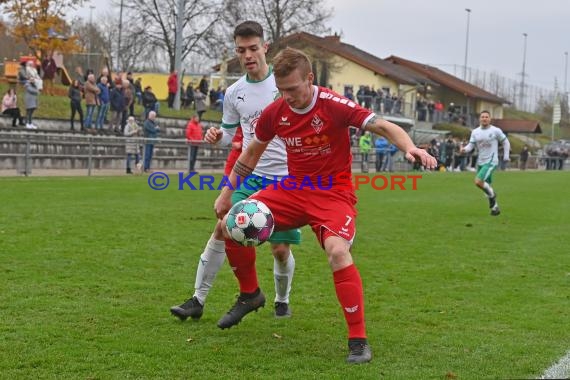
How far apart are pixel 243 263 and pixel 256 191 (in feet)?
1.81

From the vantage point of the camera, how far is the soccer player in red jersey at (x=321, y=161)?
555 cm

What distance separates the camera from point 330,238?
5.62 meters

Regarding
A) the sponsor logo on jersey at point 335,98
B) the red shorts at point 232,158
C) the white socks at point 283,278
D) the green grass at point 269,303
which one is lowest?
the green grass at point 269,303

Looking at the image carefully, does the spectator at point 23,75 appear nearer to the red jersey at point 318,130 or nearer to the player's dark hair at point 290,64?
the red jersey at point 318,130

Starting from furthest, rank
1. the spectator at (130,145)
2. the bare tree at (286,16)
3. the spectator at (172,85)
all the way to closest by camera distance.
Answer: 1. the bare tree at (286,16)
2. the spectator at (172,85)
3. the spectator at (130,145)

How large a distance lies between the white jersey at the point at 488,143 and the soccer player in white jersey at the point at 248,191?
1155cm

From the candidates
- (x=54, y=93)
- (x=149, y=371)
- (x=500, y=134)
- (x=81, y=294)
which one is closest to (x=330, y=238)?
(x=149, y=371)

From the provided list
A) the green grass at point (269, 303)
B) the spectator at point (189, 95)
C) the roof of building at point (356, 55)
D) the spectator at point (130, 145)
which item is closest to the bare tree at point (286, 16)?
the roof of building at point (356, 55)

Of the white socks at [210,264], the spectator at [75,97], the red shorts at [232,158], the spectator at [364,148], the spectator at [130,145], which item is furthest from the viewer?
the spectator at [364,148]

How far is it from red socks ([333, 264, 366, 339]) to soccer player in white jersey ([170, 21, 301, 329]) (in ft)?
3.29

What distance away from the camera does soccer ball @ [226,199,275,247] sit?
19.0ft

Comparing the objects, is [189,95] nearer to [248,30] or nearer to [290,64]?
[248,30]

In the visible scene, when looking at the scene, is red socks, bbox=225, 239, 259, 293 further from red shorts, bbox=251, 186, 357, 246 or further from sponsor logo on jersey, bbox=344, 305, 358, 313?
sponsor logo on jersey, bbox=344, 305, 358, 313

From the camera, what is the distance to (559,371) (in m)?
4.99
